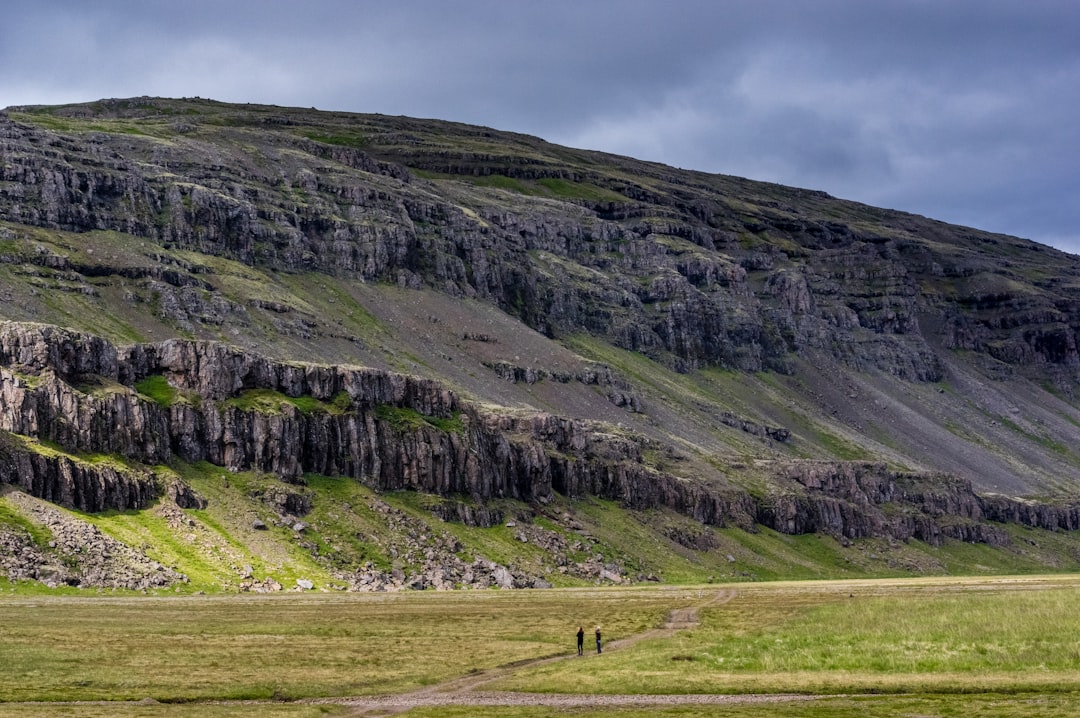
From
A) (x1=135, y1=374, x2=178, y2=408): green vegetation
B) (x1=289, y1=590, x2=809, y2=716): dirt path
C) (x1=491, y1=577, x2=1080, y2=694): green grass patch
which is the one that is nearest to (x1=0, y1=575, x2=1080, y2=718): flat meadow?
(x1=491, y1=577, x2=1080, y2=694): green grass patch

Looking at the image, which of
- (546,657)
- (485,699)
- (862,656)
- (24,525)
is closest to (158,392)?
(24,525)

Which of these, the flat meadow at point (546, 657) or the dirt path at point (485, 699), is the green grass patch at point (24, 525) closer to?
the flat meadow at point (546, 657)

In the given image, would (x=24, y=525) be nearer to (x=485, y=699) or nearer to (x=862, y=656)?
(x=485, y=699)

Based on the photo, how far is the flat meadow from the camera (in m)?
63.1

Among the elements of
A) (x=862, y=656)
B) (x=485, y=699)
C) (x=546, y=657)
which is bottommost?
(x=546, y=657)

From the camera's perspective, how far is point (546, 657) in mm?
86750

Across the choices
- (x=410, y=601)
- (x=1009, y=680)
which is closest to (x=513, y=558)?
(x=410, y=601)

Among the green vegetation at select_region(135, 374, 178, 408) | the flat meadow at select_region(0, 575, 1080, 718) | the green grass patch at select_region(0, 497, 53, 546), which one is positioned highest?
the green vegetation at select_region(135, 374, 178, 408)

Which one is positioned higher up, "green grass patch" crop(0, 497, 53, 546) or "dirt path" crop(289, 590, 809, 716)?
"dirt path" crop(289, 590, 809, 716)

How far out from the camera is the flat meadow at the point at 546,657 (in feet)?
207

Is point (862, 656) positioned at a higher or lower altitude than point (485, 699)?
higher

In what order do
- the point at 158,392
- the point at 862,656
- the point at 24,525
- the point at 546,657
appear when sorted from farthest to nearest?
the point at 158,392
the point at 24,525
the point at 546,657
the point at 862,656

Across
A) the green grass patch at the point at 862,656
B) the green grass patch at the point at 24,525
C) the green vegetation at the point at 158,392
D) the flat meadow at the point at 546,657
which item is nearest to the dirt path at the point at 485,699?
the flat meadow at the point at 546,657

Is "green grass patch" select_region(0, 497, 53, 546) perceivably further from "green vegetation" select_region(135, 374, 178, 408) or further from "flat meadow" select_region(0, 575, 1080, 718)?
"green vegetation" select_region(135, 374, 178, 408)
